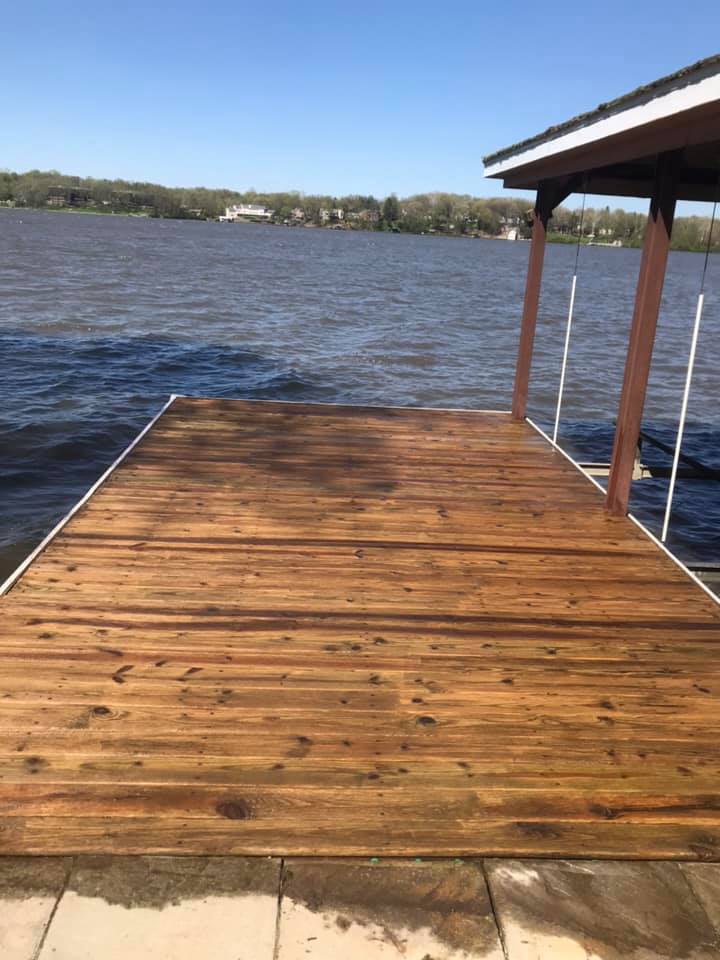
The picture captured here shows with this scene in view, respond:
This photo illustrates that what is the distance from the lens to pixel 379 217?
166250mm

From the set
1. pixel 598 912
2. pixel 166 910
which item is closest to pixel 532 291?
pixel 598 912

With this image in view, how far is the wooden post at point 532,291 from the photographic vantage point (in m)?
8.11

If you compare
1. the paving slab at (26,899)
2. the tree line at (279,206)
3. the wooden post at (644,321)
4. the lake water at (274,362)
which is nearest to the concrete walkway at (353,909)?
the paving slab at (26,899)

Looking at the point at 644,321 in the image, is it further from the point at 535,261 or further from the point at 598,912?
the point at 598,912

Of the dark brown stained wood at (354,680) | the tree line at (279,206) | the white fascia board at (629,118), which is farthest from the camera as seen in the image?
the tree line at (279,206)

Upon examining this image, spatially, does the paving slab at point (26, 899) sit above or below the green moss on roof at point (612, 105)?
below

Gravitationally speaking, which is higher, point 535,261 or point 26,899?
point 535,261

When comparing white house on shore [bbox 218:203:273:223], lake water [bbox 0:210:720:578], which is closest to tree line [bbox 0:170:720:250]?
white house on shore [bbox 218:203:273:223]

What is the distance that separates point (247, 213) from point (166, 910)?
616 feet

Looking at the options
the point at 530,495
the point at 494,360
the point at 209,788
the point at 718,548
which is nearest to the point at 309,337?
the point at 494,360

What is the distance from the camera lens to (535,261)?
27.5 feet

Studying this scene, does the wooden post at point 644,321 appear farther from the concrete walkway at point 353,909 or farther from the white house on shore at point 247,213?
the white house on shore at point 247,213

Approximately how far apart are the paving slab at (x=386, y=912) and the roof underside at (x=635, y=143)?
3475 mm

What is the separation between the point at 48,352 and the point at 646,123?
1672 cm
